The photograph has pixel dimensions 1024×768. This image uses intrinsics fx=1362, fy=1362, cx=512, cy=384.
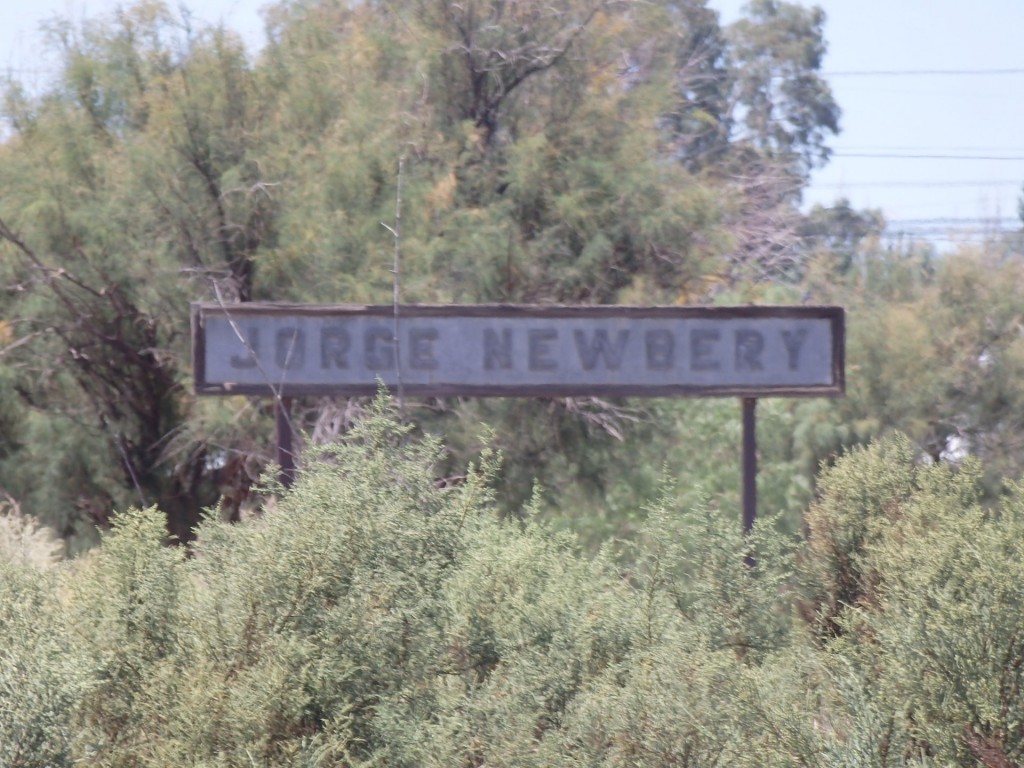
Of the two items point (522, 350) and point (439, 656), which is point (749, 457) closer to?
point (522, 350)

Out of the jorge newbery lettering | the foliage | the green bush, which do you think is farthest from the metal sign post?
the foliage

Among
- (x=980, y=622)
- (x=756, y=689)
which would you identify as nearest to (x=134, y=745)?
(x=756, y=689)

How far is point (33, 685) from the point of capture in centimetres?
427

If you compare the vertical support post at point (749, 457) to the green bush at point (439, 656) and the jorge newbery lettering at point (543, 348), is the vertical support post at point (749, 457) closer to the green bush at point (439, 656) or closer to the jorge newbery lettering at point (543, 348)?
the jorge newbery lettering at point (543, 348)

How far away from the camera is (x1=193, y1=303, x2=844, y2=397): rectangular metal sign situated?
819 centimetres

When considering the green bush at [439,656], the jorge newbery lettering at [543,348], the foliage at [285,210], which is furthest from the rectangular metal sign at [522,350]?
the foliage at [285,210]

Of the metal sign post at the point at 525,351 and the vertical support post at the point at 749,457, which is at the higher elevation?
the metal sign post at the point at 525,351

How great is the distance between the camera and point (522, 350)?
27.7 feet

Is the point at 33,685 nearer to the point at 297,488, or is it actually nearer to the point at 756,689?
the point at 297,488

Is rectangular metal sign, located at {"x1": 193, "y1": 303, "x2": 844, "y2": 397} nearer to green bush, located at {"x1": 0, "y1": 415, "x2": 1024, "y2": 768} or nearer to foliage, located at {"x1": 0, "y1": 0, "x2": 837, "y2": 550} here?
green bush, located at {"x1": 0, "y1": 415, "x2": 1024, "y2": 768}

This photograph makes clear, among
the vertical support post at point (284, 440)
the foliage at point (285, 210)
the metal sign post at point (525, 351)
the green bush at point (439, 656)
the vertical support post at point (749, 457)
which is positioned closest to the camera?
the green bush at point (439, 656)

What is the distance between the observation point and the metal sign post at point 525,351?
8.18 meters

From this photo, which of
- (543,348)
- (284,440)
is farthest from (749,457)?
(284,440)

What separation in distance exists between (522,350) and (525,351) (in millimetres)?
20
